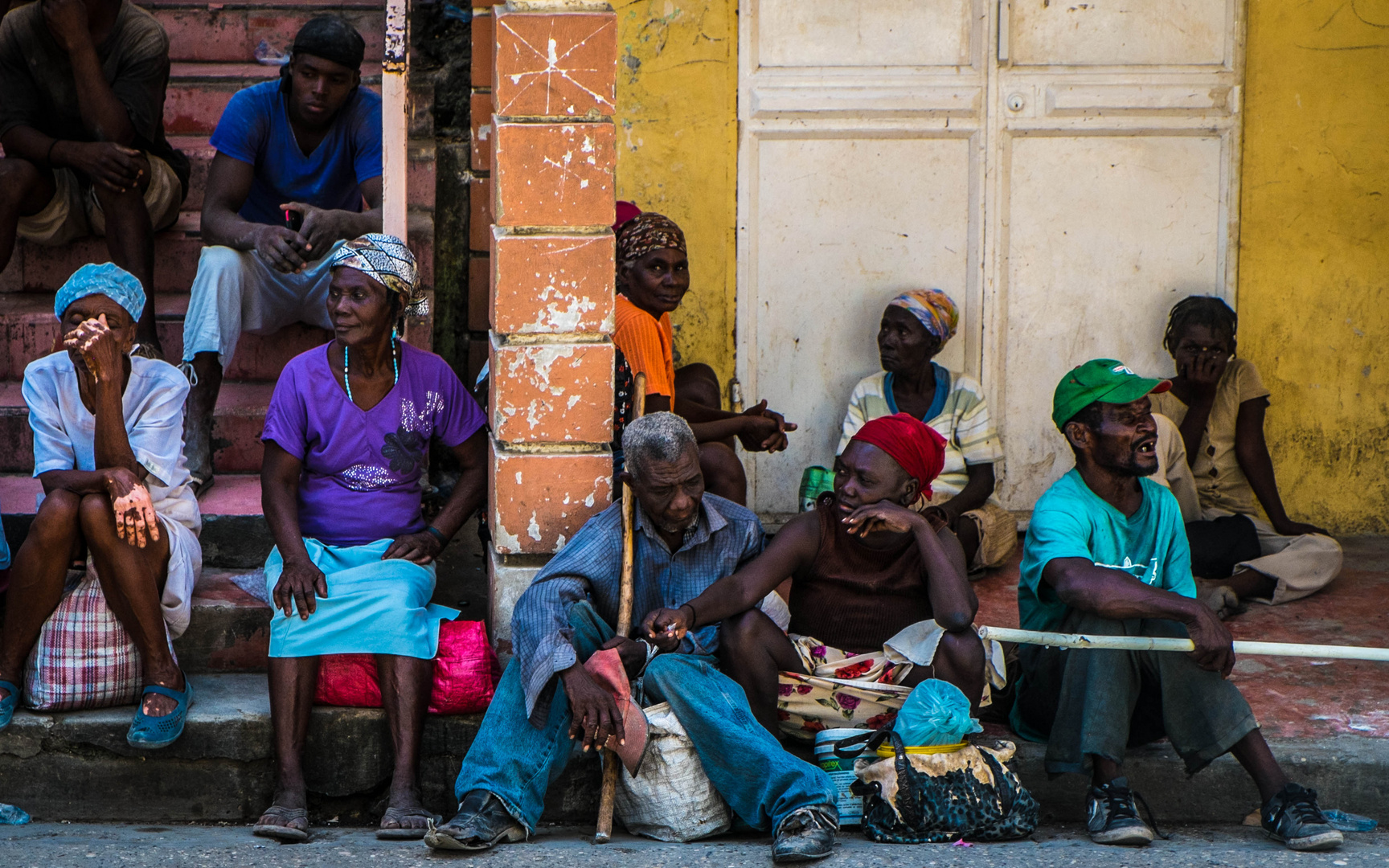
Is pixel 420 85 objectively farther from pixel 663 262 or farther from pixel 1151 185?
pixel 1151 185

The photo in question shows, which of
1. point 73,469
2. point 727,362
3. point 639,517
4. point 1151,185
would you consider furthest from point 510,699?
point 1151,185

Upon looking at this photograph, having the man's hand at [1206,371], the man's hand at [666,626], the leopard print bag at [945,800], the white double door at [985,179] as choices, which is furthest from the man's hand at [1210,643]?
the white double door at [985,179]

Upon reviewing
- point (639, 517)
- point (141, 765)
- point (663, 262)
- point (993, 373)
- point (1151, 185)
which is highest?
point (1151, 185)

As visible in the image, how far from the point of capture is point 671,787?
369 cm

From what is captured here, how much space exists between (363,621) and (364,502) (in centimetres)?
43

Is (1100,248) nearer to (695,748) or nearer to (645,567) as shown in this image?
(645,567)

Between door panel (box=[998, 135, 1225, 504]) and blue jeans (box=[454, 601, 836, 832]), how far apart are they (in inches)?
103

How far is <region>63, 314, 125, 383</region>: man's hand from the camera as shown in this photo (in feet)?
13.3

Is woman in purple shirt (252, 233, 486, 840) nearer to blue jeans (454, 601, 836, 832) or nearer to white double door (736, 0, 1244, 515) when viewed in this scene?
blue jeans (454, 601, 836, 832)

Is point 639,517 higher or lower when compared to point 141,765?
higher

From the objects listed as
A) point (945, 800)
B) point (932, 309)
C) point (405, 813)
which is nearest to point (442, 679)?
point (405, 813)

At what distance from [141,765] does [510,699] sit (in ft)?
3.50

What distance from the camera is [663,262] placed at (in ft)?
15.8

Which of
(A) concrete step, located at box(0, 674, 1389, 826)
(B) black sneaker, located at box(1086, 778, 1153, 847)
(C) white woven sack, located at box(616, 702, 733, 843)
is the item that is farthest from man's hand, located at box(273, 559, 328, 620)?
(B) black sneaker, located at box(1086, 778, 1153, 847)
